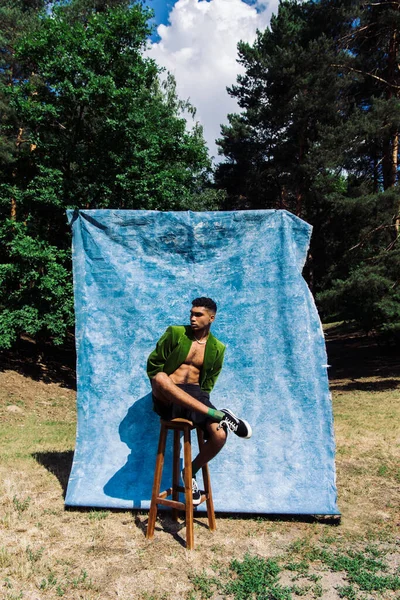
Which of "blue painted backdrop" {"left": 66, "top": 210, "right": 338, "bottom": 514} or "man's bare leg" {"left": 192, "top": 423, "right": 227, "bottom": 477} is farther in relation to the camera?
"blue painted backdrop" {"left": 66, "top": 210, "right": 338, "bottom": 514}

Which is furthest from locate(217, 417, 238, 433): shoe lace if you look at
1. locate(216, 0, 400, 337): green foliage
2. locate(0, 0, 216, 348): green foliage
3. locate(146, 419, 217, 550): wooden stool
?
locate(216, 0, 400, 337): green foliage

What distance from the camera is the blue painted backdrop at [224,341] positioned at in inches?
159

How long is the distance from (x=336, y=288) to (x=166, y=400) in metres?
10.4

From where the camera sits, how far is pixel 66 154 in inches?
498

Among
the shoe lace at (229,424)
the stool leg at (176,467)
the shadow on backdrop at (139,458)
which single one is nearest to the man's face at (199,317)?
the shoe lace at (229,424)

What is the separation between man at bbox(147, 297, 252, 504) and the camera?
3354 millimetres

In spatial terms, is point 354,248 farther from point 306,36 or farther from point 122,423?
point 122,423

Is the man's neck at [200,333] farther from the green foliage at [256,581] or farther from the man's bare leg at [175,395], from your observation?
the green foliage at [256,581]

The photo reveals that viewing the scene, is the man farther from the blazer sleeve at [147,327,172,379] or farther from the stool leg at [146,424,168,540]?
the stool leg at [146,424,168,540]

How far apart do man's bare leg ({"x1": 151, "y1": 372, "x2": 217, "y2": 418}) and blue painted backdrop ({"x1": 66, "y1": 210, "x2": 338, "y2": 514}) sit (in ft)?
2.86

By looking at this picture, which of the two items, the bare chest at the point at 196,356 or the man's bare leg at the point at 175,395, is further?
the bare chest at the point at 196,356

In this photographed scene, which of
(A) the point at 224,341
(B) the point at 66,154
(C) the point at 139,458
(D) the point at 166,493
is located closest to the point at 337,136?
(B) the point at 66,154

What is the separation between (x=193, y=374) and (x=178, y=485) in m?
1.01

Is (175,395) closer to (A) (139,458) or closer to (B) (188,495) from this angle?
(B) (188,495)
